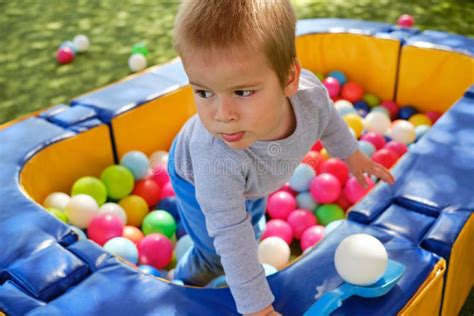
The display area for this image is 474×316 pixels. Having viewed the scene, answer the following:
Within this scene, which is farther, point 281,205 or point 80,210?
point 281,205

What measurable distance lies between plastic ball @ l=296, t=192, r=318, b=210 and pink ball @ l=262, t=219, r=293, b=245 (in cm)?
15

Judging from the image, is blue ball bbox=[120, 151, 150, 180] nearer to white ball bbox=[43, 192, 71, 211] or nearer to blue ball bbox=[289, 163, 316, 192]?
white ball bbox=[43, 192, 71, 211]

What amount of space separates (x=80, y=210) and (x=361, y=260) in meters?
0.89

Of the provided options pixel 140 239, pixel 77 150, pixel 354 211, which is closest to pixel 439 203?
pixel 354 211

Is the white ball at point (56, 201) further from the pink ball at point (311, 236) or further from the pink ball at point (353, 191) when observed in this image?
the pink ball at point (353, 191)

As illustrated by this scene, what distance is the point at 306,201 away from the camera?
179 cm

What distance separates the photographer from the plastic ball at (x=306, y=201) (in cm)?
178

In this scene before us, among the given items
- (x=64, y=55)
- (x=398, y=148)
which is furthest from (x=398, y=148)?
(x=64, y=55)

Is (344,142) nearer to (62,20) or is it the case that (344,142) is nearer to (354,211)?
(354,211)

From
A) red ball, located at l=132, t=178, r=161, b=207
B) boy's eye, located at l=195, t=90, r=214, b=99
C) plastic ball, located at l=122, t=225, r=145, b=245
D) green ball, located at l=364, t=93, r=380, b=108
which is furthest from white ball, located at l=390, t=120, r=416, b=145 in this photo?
boy's eye, located at l=195, t=90, r=214, b=99

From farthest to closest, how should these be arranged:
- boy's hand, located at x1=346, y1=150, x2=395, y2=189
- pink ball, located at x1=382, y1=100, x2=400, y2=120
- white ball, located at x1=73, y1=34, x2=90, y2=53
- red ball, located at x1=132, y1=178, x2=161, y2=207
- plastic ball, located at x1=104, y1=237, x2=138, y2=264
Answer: white ball, located at x1=73, y1=34, x2=90, y2=53 < pink ball, located at x1=382, y1=100, x2=400, y2=120 < red ball, located at x1=132, y1=178, x2=161, y2=207 < plastic ball, located at x1=104, y1=237, x2=138, y2=264 < boy's hand, located at x1=346, y1=150, x2=395, y2=189

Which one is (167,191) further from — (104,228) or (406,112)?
(406,112)

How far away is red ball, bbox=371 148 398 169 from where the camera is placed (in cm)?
181

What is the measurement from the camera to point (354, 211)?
127cm
